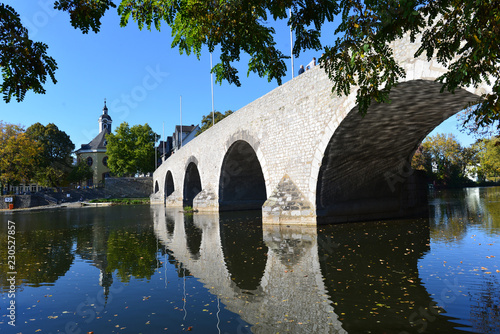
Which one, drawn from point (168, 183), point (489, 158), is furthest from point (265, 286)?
point (489, 158)

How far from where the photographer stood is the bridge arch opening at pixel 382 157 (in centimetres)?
946

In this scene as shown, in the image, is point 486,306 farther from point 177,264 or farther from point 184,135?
point 184,135

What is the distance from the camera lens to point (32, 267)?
7.13 metres

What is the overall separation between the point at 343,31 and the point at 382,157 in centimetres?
1059

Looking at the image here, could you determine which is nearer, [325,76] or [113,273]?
[113,273]

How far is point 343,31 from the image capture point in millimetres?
3303

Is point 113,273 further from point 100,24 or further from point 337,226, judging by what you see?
→ point 337,226

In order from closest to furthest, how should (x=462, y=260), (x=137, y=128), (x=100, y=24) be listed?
(x=100, y=24) < (x=462, y=260) < (x=137, y=128)

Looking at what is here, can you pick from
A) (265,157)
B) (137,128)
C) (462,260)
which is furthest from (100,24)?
(137,128)

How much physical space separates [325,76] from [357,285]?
7.60 meters

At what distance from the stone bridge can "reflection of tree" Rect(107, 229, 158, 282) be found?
4.78 meters

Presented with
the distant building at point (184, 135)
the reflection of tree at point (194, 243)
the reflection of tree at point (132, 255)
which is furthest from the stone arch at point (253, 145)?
the distant building at point (184, 135)

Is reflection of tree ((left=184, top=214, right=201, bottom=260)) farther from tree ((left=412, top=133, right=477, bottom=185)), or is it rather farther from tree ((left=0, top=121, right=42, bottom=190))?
tree ((left=412, top=133, right=477, bottom=185))

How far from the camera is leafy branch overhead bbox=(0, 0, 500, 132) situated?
2.75 meters
